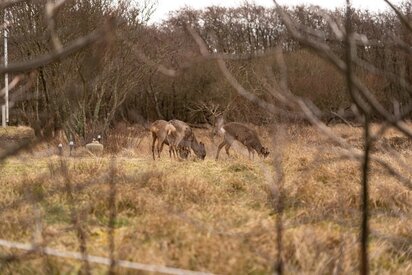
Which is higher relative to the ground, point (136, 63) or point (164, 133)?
point (136, 63)

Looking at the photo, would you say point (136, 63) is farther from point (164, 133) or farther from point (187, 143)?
point (187, 143)

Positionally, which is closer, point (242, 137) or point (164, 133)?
point (164, 133)

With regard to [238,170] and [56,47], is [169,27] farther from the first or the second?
[56,47]

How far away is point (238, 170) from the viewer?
7.49 metres

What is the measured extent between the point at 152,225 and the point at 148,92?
2325 cm

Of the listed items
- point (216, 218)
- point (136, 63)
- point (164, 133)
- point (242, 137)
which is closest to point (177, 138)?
point (164, 133)

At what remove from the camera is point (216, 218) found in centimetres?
451

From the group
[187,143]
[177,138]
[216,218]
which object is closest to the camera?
[216,218]

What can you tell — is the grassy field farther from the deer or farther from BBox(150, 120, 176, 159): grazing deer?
BBox(150, 120, 176, 159): grazing deer

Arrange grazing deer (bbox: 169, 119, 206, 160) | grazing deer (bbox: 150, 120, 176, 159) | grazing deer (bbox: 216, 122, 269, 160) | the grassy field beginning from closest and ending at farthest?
the grassy field < grazing deer (bbox: 169, 119, 206, 160) < grazing deer (bbox: 150, 120, 176, 159) < grazing deer (bbox: 216, 122, 269, 160)

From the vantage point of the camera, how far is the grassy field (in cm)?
338

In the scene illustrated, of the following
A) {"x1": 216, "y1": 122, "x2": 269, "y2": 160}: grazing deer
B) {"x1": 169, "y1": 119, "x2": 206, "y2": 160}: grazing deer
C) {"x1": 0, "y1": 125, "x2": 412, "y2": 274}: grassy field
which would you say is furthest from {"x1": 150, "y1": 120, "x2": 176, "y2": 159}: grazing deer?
{"x1": 0, "y1": 125, "x2": 412, "y2": 274}: grassy field

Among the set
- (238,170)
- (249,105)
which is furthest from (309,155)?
(249,105)

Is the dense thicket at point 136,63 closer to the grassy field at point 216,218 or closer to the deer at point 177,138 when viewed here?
the grassy field at point 216,218
